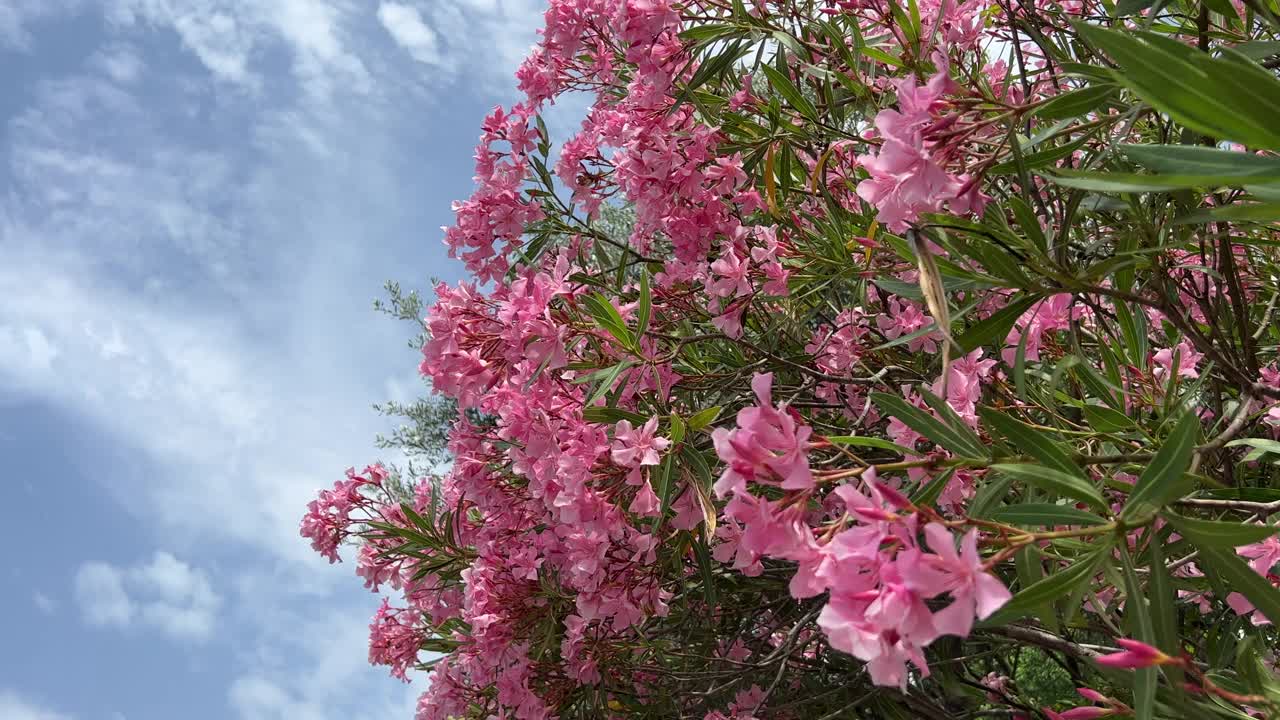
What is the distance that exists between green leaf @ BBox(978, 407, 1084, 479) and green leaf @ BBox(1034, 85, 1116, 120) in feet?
1.58

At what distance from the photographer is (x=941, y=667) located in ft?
7.98

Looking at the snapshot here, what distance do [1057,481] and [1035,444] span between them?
88 millimetres

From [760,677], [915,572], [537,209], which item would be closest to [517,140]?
[537,209]

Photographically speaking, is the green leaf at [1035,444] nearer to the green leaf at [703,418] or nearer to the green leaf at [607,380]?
the green leaf at [703,418]

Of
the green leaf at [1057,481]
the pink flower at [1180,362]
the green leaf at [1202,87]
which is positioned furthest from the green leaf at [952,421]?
the pink flower at [1180,362]

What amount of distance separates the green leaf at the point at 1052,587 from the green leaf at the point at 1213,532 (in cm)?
Answer: 9

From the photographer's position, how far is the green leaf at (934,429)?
4.28 ft

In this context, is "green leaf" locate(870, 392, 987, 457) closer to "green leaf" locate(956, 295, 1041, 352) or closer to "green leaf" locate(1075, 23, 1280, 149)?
"green leaf" locate(956, 295, 1041, 352)

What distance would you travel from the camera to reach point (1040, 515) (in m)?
1.18

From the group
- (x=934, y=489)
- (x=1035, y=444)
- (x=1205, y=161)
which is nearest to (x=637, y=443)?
(x=934, y=489)

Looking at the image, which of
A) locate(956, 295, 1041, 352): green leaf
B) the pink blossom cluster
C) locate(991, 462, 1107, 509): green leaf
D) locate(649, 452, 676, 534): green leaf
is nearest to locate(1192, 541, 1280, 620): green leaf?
locate(991, 462, 1107, 509): green leaf

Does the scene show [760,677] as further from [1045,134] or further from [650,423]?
[1045,134]

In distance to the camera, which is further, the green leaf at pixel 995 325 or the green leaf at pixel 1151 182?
the green leaf at pixel 995 325

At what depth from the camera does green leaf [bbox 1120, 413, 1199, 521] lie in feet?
3.37
